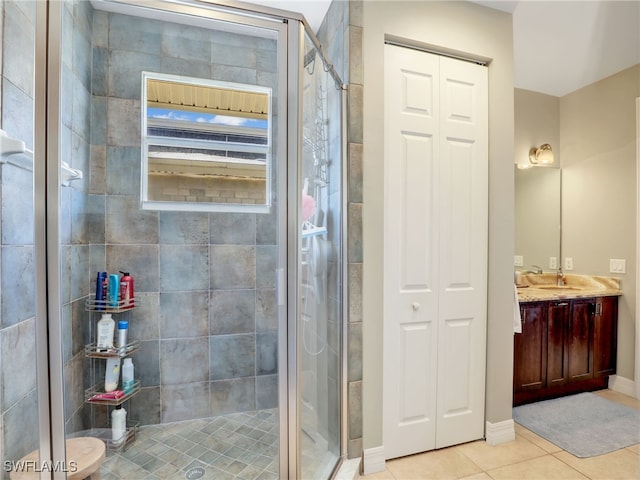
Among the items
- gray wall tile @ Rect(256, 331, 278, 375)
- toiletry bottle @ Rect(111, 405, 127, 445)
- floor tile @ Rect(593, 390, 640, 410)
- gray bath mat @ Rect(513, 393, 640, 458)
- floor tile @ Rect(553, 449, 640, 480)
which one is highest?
gray wall tile @ Rect(256, 331, 278, 375)

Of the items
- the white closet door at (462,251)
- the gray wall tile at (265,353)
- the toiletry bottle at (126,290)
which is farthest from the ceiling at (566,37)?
the gray wall tile at (265,353)

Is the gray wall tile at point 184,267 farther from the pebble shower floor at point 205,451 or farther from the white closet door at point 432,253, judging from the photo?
the white closet door at point 432,253

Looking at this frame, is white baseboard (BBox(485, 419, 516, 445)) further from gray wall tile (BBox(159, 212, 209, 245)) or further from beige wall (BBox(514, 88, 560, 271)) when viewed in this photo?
gray wall tile (BBox(159, 212, 209, 245))

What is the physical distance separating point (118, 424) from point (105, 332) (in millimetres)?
541

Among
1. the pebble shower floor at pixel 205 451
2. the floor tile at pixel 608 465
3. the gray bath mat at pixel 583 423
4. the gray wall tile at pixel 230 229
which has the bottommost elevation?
the gray bath mat at pixel 583 423

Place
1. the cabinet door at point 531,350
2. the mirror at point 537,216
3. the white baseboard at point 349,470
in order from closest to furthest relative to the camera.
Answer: the white baseboard at point 349,470, the cabinet door at point 531,350, the mirror at point 537,216

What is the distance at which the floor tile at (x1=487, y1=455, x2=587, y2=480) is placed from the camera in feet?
5.61

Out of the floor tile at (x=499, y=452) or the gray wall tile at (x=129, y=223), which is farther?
the gray wall tile at (x=129, y=223)

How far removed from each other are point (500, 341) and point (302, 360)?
4.42 ft

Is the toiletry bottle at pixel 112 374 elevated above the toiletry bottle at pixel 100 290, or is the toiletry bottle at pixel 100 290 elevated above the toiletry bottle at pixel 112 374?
the toiletry bottle at pixel 100 290

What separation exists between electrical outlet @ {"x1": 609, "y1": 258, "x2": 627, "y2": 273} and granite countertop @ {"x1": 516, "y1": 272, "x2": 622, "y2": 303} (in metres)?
0.08

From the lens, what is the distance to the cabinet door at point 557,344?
2.53m

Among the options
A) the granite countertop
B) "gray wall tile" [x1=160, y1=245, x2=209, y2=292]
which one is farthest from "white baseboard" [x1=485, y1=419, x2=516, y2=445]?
"gray wall tile" [x1=160, y1=245, x2=209, y2=292]

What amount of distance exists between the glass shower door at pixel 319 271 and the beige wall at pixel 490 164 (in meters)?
0.16
